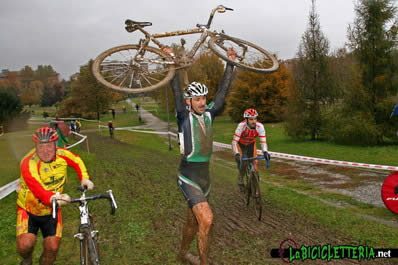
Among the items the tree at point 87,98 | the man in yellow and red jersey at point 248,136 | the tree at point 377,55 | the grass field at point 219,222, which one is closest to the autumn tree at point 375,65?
the tree at point 377,55

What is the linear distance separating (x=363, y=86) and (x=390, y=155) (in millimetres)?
7097

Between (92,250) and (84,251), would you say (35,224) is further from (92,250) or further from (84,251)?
(92,250)

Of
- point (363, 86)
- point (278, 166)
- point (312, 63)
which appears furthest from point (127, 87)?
point (312, 63)

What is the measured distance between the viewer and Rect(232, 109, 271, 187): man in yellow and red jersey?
840 cm

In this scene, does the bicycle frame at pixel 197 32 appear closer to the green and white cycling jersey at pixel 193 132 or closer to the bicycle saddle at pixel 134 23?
the bicycle saddle at pixel 134 23

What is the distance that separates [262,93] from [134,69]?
37.1 metres

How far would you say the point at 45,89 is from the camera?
94938mm

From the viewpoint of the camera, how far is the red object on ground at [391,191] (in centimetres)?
727

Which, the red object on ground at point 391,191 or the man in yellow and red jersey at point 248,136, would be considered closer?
the red object on ground at point 391,191

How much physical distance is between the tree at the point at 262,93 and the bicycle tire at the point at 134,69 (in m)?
36.2

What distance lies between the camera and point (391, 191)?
731cm

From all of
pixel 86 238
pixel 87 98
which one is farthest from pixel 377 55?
pixel 87 98

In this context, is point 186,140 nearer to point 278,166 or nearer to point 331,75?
point 278,166

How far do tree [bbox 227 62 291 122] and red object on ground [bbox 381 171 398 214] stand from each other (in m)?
34.2
